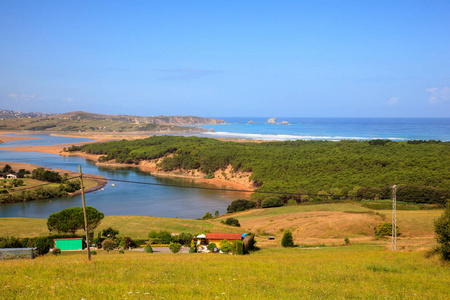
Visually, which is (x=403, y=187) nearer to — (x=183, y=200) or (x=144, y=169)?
(x=183, y=200)

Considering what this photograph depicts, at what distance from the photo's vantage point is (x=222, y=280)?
10.2m

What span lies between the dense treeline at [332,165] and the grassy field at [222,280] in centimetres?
2492

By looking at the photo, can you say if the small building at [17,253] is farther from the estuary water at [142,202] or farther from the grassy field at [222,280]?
the estuary water at [142,202]

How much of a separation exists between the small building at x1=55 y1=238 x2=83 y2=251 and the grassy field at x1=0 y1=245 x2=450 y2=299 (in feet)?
Answer: 44.0

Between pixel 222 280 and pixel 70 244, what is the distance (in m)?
17.5

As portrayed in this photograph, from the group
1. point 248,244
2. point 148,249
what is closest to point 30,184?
point 148,249

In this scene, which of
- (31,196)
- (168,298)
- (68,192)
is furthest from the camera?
(68,192)

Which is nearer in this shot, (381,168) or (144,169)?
(381,168)

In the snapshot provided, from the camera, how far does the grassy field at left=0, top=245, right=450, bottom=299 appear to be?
8.46m

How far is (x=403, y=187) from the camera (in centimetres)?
3666

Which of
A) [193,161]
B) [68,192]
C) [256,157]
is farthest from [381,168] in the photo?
[68,192]

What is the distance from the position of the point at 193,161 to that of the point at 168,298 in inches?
2635

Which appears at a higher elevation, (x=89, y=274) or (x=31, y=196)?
(x=89, y=274)

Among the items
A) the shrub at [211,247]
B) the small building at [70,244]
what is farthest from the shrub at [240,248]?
the small building at [70,244]
